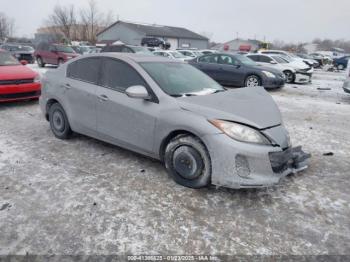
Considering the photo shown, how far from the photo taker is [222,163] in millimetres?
3344

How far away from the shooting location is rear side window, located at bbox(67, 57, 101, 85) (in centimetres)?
473

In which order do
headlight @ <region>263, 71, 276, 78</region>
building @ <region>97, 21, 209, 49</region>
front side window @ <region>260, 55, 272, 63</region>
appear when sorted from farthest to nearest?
building @ <region>97, 21, 209, 49</region>
front side window @ <region>260, 55, 272, 63</region>
headlight @ <region>263, 71, 276, 78</region>

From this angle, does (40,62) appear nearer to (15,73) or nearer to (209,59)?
(209,59)

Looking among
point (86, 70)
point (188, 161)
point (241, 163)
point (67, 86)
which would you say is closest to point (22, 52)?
point (67, 86)

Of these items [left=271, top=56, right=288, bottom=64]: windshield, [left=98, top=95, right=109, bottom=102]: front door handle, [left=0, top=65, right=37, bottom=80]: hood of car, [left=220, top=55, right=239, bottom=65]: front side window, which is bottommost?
[left=98, top=95, right=109, bottom=102]: front door handle

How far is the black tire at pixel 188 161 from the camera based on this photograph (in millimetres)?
3541

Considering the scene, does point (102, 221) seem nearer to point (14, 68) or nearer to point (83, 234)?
point (83, 234)

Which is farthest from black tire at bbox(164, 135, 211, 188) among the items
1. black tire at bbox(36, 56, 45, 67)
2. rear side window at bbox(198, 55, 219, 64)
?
black tire at bbox(36, 56, 45, 67)

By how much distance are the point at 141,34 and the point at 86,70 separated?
51735 mm

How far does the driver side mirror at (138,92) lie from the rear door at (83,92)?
35.5 inches

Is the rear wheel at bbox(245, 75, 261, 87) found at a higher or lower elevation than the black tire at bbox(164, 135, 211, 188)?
higher

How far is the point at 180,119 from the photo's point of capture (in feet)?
11.9

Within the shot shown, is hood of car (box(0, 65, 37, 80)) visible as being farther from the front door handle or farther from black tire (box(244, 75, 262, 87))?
black tire (box(244, 75, 262, 87))

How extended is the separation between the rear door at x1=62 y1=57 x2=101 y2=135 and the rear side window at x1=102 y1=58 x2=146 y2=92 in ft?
0.59
